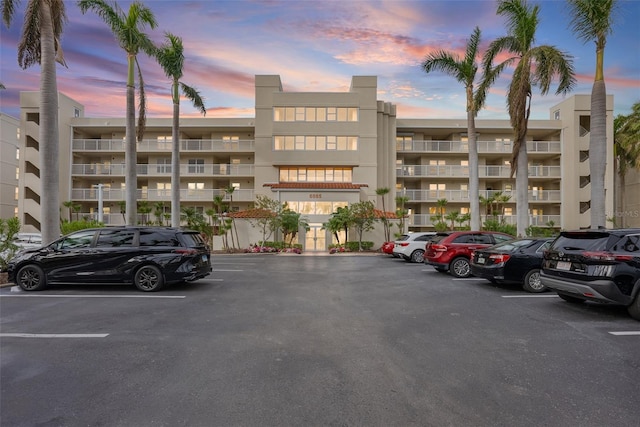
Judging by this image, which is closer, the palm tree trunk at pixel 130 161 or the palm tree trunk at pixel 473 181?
the palm tree trunk at pixel 130 161

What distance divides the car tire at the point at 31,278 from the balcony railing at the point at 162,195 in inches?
930

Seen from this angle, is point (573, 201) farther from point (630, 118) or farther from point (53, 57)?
point (53, 57)

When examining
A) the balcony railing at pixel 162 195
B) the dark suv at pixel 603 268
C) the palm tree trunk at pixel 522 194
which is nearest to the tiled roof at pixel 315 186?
the balcony railing at pixel 162 195

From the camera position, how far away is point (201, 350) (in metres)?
4.89

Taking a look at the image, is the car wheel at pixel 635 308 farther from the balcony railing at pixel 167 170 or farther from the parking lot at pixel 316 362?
the balcony railing at pixel 167 170

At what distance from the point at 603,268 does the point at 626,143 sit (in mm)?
35044

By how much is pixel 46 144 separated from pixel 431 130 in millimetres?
33654

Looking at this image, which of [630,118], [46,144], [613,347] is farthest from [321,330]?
[630,118]

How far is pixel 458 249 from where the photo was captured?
12.2 m

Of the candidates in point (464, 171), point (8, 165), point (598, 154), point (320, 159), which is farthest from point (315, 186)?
point (8, 165)

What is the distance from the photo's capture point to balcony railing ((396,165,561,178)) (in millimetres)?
34125

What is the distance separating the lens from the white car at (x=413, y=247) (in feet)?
57.9

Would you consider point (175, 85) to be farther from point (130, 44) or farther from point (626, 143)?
point (626, 143)

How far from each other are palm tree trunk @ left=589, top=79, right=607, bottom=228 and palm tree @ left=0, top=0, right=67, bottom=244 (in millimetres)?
20062
